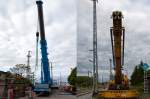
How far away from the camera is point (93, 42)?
44875mm

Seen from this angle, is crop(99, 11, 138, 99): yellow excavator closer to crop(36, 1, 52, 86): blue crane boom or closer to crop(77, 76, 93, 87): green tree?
crop(77, 76, 93, 87): green tree

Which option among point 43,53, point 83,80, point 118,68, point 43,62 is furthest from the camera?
point 83,80

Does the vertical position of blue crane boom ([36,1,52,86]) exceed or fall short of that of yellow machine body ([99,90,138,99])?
it exceeds it

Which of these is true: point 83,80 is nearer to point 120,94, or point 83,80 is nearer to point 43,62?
point 43,62

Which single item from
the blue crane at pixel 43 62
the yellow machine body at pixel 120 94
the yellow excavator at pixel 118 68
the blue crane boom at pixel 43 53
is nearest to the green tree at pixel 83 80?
the blue crane at pixel 43 62

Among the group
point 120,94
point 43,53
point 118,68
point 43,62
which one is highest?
point 43,53

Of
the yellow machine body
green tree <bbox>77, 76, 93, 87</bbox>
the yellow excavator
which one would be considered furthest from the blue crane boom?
the yellow machine body

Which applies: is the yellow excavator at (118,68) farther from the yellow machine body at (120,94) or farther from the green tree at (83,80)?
the green tree at (83,80)

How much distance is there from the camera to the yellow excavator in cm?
2031

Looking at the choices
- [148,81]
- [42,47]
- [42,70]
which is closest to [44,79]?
[42,70]

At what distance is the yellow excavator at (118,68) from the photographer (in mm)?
20312

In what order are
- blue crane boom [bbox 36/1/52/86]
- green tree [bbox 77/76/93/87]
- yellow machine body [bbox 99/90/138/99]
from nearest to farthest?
1. yellow machine body [bbox 99/90/138/99]
2. blue crane boom [bbox 36/1/52/86]
3. green tree [bbox 77/76/93/87]

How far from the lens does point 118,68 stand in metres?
22.1

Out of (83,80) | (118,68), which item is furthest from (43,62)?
(118,68)
